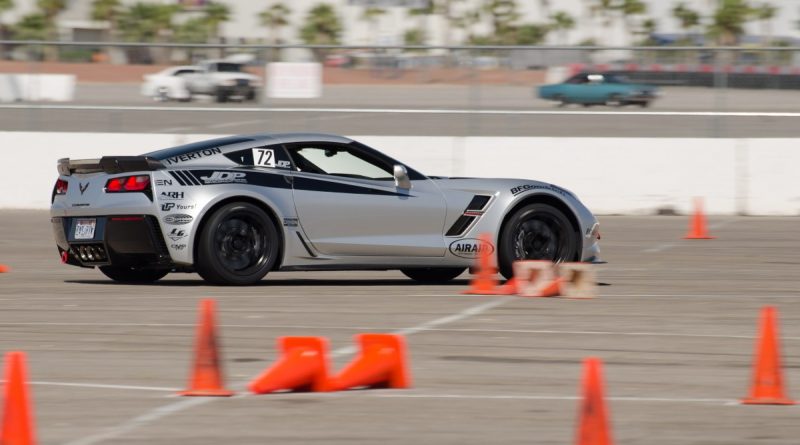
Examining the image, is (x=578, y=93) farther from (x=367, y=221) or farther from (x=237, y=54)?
(x=367, y=221)

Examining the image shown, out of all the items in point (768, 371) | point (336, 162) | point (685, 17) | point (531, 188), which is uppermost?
point (685, 17)

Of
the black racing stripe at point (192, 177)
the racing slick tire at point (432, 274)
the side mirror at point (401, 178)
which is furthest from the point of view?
the racing slick tire at point (432, 274)

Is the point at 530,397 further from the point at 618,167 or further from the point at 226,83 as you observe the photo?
the point at 226,83

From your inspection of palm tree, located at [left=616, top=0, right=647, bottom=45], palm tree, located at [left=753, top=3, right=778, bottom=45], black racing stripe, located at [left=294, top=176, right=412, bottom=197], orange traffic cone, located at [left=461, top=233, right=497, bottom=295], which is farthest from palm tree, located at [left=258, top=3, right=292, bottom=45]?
orange traffic cone, located at [left=461, top=233, right=497, bottom=295]

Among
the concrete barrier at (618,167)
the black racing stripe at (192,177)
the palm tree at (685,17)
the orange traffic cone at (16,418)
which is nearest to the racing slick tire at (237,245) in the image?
the black racing stripe at (192,177)

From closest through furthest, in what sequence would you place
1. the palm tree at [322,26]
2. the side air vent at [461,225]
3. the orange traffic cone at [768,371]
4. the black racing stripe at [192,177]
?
1. the orange traffic cone at [768,371]
2. the black racing stripe at [192,177]
3. the side air vent at [461,225]
4. the palm tree at [322,26]

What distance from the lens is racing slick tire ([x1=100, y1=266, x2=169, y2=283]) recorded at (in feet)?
41.8

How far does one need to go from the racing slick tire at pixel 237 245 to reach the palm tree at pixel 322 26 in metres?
53.7

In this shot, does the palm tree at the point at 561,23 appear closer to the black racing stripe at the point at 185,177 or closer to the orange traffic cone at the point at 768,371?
the black racing stripe at the point at 185,177

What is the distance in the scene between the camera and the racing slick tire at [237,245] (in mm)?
11594

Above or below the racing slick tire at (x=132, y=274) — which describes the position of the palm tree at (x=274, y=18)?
above

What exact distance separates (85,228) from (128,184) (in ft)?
1.71

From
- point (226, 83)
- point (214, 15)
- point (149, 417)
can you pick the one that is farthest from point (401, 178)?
point (214, 15)

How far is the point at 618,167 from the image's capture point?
21.1 m
